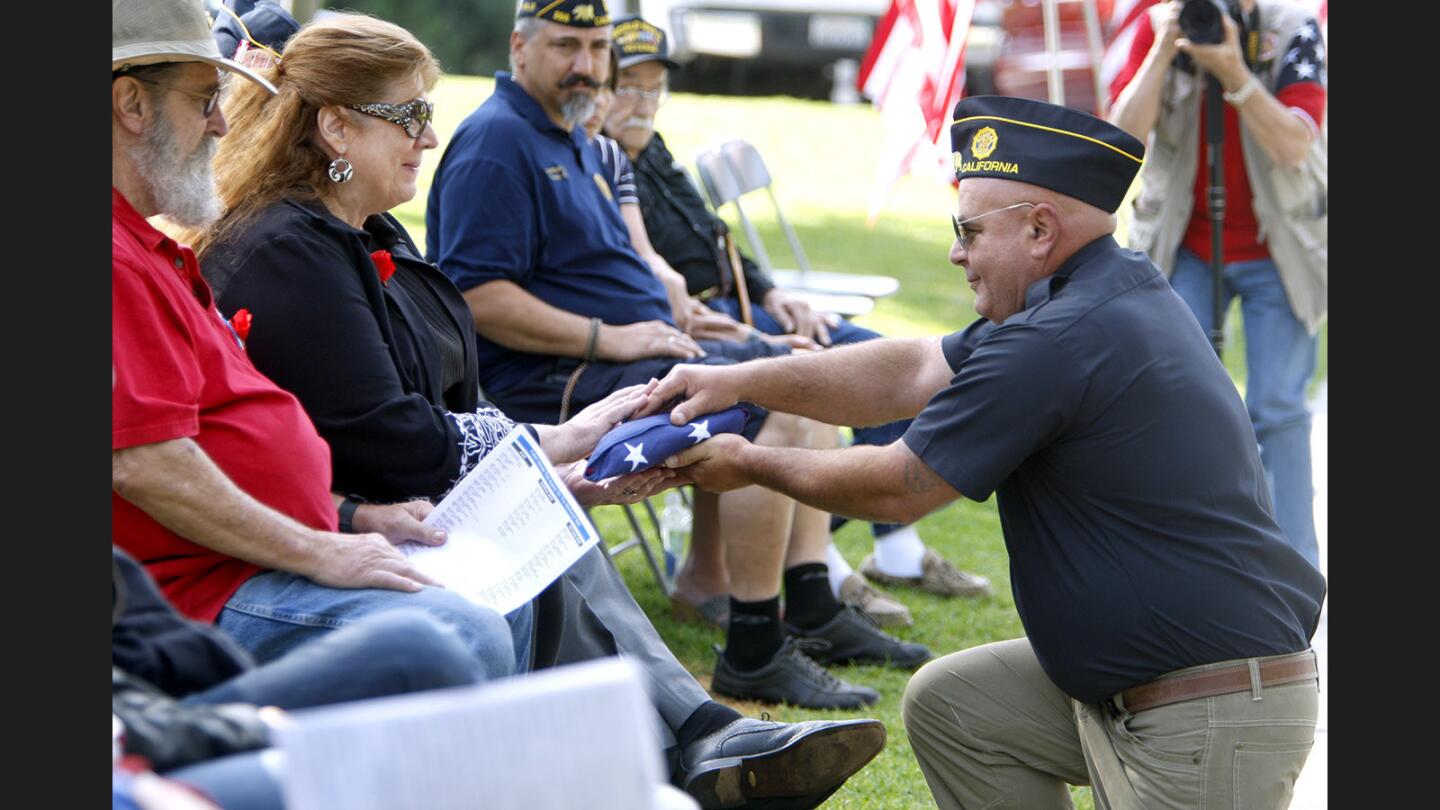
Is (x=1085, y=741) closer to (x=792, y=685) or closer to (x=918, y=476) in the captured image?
(x=918, y=476)

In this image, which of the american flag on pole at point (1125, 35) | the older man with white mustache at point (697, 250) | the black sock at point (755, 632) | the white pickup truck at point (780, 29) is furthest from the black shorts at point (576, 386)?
the white pickup truck at point (780, 29)

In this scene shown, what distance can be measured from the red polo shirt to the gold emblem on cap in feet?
4.72

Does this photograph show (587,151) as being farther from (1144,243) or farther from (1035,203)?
(1035,203)

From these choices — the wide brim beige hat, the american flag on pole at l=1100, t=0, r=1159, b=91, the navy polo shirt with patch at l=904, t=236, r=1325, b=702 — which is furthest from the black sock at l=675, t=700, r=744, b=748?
the american flag on pole at l=1100, t=0, r=1159, b=91

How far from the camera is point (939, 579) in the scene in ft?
19.6

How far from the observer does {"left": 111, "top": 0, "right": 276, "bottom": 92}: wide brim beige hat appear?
2766 millimetres

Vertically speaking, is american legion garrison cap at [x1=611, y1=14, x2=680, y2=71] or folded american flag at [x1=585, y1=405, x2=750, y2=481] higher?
american legion garrison cap at [x1=611, y1=14, x2=680, y2=71]

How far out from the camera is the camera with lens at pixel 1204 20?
5.27m

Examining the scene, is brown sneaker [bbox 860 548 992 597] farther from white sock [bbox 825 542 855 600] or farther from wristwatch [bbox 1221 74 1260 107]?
wristwatch [bbox 1221 74 1260 107]

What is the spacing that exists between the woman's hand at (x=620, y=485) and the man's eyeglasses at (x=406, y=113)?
859 mm

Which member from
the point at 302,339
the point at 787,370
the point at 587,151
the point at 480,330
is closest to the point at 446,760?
the point at 302,339

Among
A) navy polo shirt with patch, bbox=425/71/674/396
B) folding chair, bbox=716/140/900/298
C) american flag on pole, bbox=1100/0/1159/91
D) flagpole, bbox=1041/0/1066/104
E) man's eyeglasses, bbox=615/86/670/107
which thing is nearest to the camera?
navy polo shirt with patch, bbox=425/71/674/396

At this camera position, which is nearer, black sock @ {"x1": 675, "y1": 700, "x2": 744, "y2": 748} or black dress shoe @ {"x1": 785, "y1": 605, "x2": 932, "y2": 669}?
black sock @ {"x1": 675, "y1": 700, "x2": 744, "y2": 748}

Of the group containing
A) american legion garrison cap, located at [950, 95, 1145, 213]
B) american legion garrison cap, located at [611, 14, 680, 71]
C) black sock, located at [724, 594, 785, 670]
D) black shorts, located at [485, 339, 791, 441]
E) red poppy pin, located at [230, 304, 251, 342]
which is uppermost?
american legion garrison cap, located at [950, 95, 1145, 213]
